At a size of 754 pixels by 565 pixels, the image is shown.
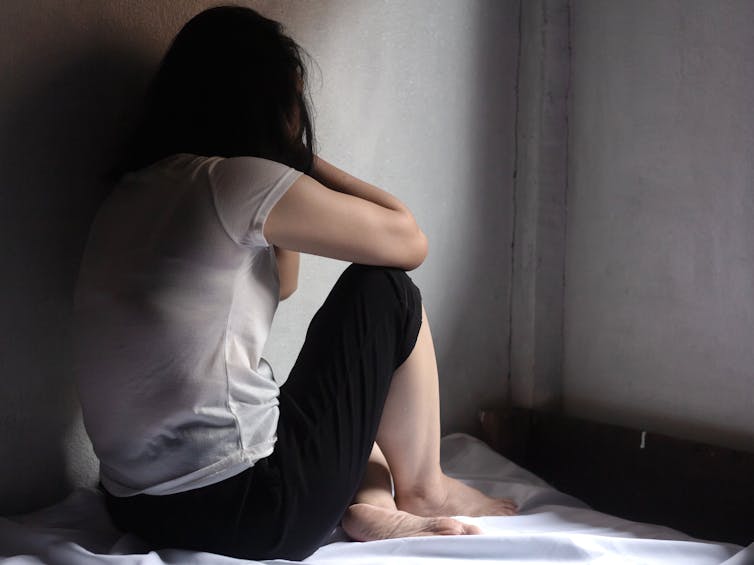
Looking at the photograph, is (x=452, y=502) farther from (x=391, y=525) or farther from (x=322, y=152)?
(x=322, y=152)

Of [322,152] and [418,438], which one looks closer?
[418,438]

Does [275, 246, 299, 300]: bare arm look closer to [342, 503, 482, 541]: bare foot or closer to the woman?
the woman

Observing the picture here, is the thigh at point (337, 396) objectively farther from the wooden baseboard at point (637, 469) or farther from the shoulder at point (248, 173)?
the wooden baseboard at point (637, 469)

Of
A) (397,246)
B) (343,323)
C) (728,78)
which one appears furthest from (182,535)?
(728,78)

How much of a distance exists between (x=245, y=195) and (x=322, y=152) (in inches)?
27.3

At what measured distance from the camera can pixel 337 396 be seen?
137cm

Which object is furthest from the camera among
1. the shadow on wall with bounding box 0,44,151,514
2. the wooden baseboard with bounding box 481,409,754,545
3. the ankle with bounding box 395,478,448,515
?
the wooden baseboard with bounding box 481,409,754,545

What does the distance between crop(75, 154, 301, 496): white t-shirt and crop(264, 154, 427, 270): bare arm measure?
0.02 m

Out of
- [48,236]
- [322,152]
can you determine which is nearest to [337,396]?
[48,236]

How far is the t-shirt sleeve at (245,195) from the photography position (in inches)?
48.5

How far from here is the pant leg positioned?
4.33 feet

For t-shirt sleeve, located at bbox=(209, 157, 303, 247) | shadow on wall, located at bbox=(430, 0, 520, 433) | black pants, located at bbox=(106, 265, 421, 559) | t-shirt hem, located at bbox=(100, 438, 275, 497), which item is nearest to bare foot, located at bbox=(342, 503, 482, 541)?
black pants, located at bbox=(106, 265, 421, 559)

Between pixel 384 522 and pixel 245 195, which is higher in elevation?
pixel 245 195

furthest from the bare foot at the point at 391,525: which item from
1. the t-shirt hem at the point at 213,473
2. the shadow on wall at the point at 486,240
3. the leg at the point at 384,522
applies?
the shadow on wall at the point at 486,240
